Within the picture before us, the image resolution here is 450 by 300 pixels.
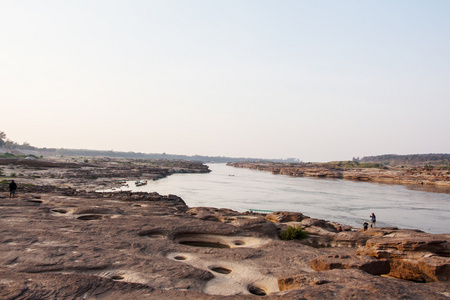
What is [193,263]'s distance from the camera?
1174 centimetres

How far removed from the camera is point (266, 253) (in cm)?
1395

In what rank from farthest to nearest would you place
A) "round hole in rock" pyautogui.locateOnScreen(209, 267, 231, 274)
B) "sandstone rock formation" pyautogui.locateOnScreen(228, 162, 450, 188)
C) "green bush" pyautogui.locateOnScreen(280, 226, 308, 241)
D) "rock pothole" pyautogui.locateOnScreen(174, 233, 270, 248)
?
1. "sandstone rock formation" pyautogui.locateOnScreen(228, 162, 450, 188)
2. "green bush" pyautogui.locateOnScreen(280, 226, 308, 241)
3. "rock pothole" pyautogui.locateOnScreen(174, 233, 270, 248)
4. "round hole in rock" pyautogui.locateOnScreen(209, 267, 231, 274)

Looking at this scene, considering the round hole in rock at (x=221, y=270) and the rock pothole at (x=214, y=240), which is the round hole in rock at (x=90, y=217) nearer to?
the rock pothole at (x=214, y=240)

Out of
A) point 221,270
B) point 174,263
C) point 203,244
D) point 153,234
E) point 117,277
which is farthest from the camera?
point 203,244

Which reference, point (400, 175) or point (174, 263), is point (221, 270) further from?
point (400, 175)

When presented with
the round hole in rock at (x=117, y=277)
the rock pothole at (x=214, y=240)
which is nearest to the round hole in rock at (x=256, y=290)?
the round hole in rock at (x=117, y=277)

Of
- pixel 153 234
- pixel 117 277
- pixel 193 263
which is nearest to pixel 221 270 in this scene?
pixel 193 263

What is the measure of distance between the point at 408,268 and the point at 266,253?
551 centimetres

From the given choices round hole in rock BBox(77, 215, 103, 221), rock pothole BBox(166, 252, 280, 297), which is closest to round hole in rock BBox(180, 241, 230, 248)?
rock pothole BBox(166, 252, 280, 297)

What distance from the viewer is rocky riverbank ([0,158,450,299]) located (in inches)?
303

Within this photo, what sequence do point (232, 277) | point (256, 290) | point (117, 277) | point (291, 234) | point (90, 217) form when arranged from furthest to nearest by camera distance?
point (90, 217) < point (291, 234) < point (232, 277) < point (256, 290) < point (117, 277)

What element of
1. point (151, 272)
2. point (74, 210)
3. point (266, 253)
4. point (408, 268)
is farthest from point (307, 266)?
point (74, 210)

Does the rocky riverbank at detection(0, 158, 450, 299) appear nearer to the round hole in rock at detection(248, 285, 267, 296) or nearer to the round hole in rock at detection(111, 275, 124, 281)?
the round hole in rock at detection(248, 285, 267, 296)

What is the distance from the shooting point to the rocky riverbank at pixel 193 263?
771 centimetres
